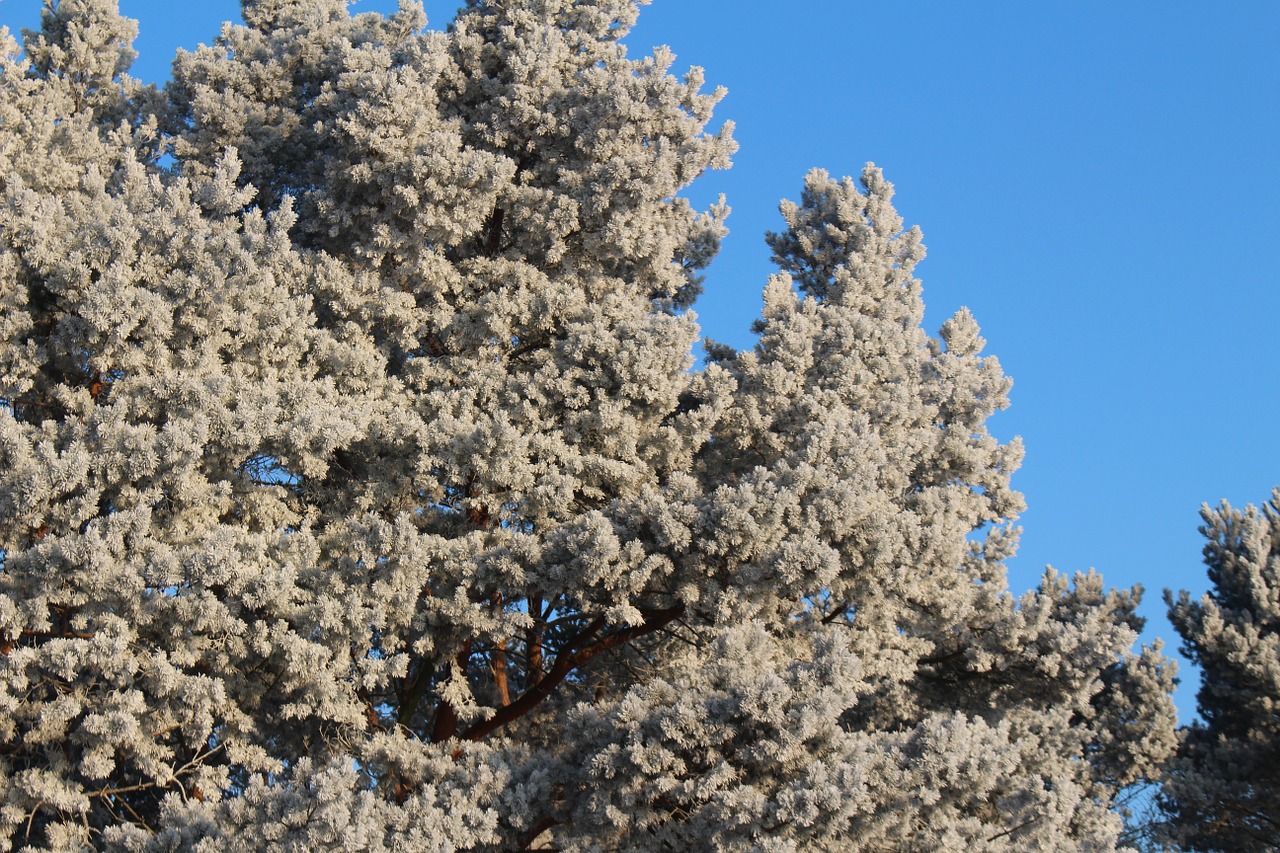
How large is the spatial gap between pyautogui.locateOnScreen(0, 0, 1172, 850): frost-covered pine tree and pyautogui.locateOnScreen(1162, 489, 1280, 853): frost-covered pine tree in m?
1.30

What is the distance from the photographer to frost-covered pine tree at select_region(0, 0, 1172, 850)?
36.3 feet

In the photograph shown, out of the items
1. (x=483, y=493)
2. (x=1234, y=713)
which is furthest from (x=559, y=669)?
(x=1234, y=713)

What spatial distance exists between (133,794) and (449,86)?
9957 mm

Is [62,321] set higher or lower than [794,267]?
lower

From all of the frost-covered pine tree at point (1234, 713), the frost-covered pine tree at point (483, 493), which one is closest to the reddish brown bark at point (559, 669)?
the frost-covered pine tree at point (483, 493)

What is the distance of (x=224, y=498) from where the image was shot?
12.8m

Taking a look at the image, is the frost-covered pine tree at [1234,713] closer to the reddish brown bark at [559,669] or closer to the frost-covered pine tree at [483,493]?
the frost-covered pine tree at [483,493]

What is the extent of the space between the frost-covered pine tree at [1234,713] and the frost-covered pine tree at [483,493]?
130cm

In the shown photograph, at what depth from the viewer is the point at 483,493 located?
13867 mm

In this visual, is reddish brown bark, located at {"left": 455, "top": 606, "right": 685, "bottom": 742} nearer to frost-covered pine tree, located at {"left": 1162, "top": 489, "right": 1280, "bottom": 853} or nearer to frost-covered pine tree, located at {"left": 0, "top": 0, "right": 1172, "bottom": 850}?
frost-covered pine tree, located at {"left": 0, "top": 0, "right": 1172, "bottom": 850}

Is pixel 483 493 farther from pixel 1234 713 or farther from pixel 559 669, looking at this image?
pixel 1234 713

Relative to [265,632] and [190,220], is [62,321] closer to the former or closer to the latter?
[190,220]

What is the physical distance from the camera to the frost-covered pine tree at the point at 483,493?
436 inches

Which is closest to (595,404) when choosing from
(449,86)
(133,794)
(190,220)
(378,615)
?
(378,615)
